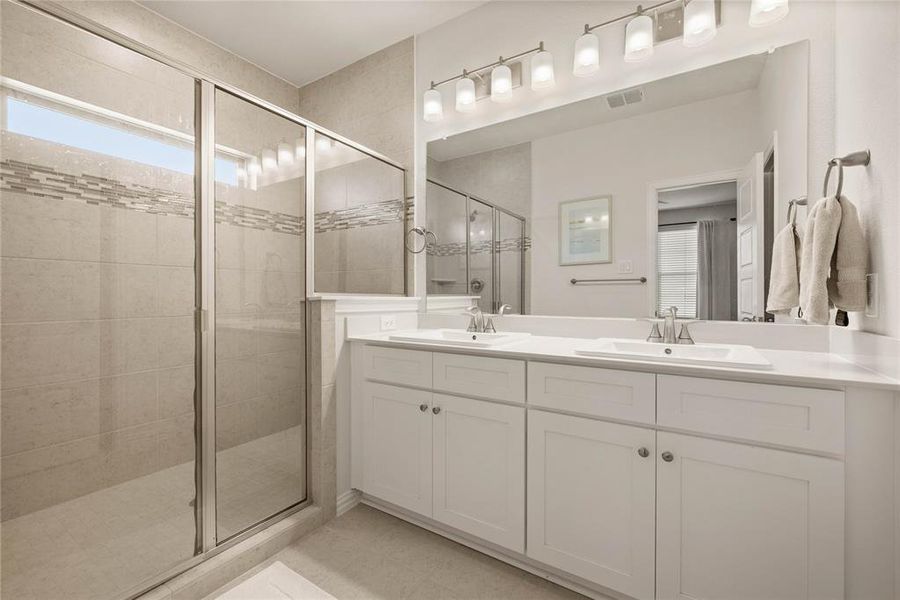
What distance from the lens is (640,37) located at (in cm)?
174

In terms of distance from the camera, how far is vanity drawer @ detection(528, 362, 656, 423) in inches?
49.6

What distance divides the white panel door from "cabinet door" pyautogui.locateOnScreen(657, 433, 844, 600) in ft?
2.37

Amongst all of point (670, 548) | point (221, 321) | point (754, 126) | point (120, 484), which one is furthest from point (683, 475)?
point (120, 484)

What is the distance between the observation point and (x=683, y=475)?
1.19 metres

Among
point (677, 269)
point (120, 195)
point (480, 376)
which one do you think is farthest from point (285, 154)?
point (677, 269)

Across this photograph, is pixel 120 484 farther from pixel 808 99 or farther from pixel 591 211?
pixel 808 99

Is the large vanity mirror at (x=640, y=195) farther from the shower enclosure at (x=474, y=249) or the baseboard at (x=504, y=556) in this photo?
the baseboard at (x=504, y=556)

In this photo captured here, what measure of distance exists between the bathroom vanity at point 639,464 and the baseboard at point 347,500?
32 centimetres

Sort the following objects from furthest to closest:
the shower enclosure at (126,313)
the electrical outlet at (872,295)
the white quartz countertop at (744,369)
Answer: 1. the shower enclosure at (126,313)
2. the electrical outlet at (872,295)
3. the white quartz countertop at (744,369)

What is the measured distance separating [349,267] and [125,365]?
1103mm

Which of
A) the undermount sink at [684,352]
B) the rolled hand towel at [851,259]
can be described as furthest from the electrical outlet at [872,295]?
the undermount sink at [684,352]

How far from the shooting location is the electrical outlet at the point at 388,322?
225 cm

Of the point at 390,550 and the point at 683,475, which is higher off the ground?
the point at 683,475

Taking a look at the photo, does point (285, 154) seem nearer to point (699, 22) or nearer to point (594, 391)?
point (594, 391)
